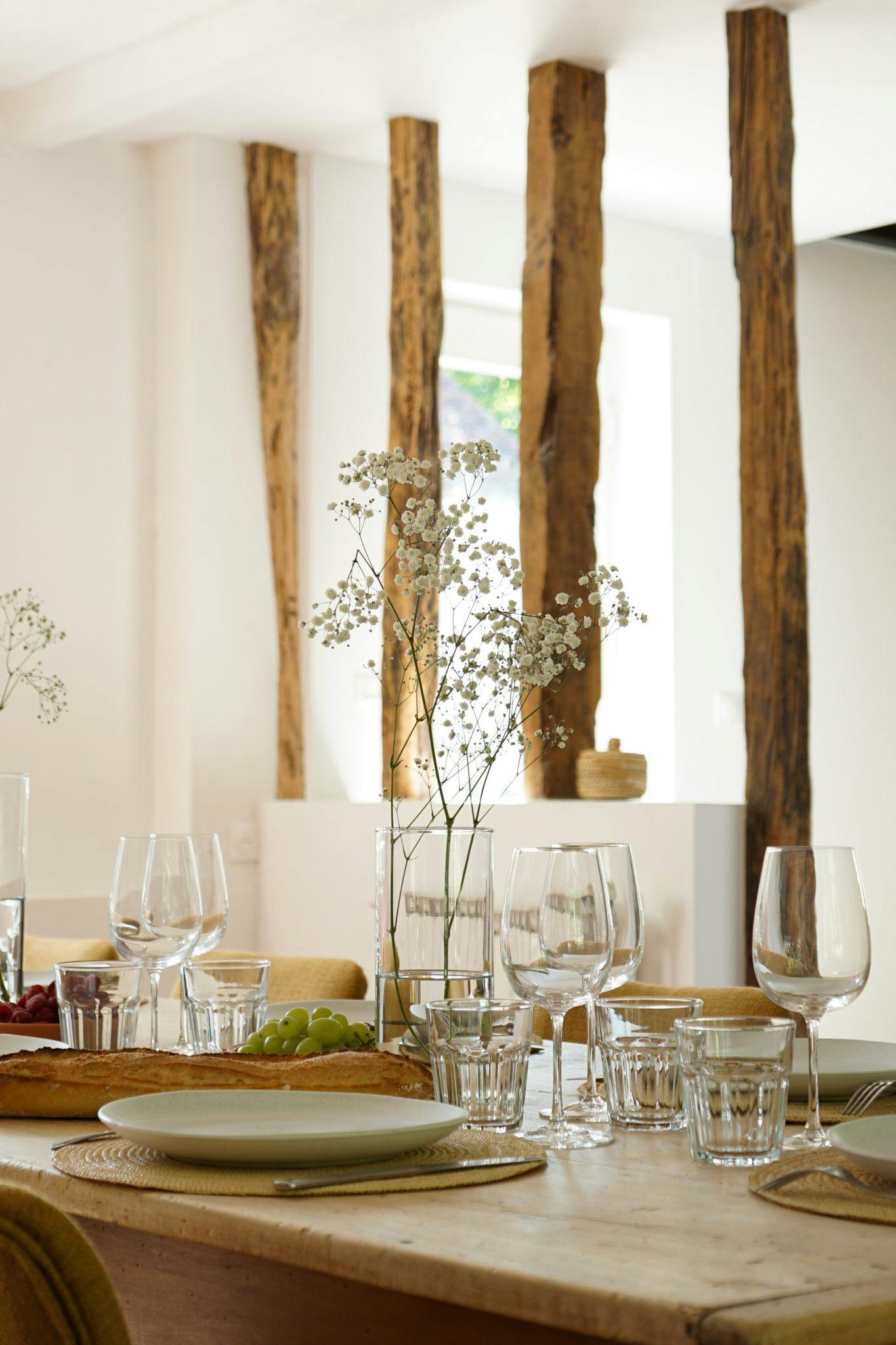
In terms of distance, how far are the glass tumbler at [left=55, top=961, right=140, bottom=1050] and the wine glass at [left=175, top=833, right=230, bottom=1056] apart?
0.33 feet

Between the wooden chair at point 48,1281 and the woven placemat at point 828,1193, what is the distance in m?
0.43

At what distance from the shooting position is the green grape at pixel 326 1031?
1.67 metres

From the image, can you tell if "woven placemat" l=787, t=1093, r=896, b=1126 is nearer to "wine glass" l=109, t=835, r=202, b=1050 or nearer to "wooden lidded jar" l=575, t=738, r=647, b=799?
"wine glass" l=109, t=835, r=202, b=1050

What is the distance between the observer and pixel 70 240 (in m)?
4.98

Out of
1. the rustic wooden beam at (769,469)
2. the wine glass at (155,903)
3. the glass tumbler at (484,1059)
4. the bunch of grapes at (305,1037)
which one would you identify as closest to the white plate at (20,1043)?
the wine glass at (155,903)

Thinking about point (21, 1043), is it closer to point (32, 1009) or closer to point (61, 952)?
point (32, 1009)

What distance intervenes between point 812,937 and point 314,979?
4.52ft

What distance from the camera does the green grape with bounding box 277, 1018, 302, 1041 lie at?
5.47 feet

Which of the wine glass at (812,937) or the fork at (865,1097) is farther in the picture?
the fork at (865,1097)

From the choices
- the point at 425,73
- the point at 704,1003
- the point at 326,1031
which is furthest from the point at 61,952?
the point at 425,73

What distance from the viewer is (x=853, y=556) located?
646 centimetres

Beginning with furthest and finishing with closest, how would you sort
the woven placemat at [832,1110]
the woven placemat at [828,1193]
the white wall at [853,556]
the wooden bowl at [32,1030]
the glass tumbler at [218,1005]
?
the white wall at [853,556]
the wooden bowl at [32,1030]
the glass tumbler at [218,1005]
the woven placemat at [832,1110]
the woven placemat at [828,1193]

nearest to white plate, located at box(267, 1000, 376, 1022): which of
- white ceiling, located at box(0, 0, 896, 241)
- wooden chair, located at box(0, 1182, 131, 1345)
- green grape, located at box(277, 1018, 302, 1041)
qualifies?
green grape, located at box(277, 1018, 302, 1041)

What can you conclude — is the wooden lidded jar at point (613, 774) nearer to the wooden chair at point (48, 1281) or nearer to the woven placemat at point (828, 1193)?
the woven placemat at point (828, 1193)
